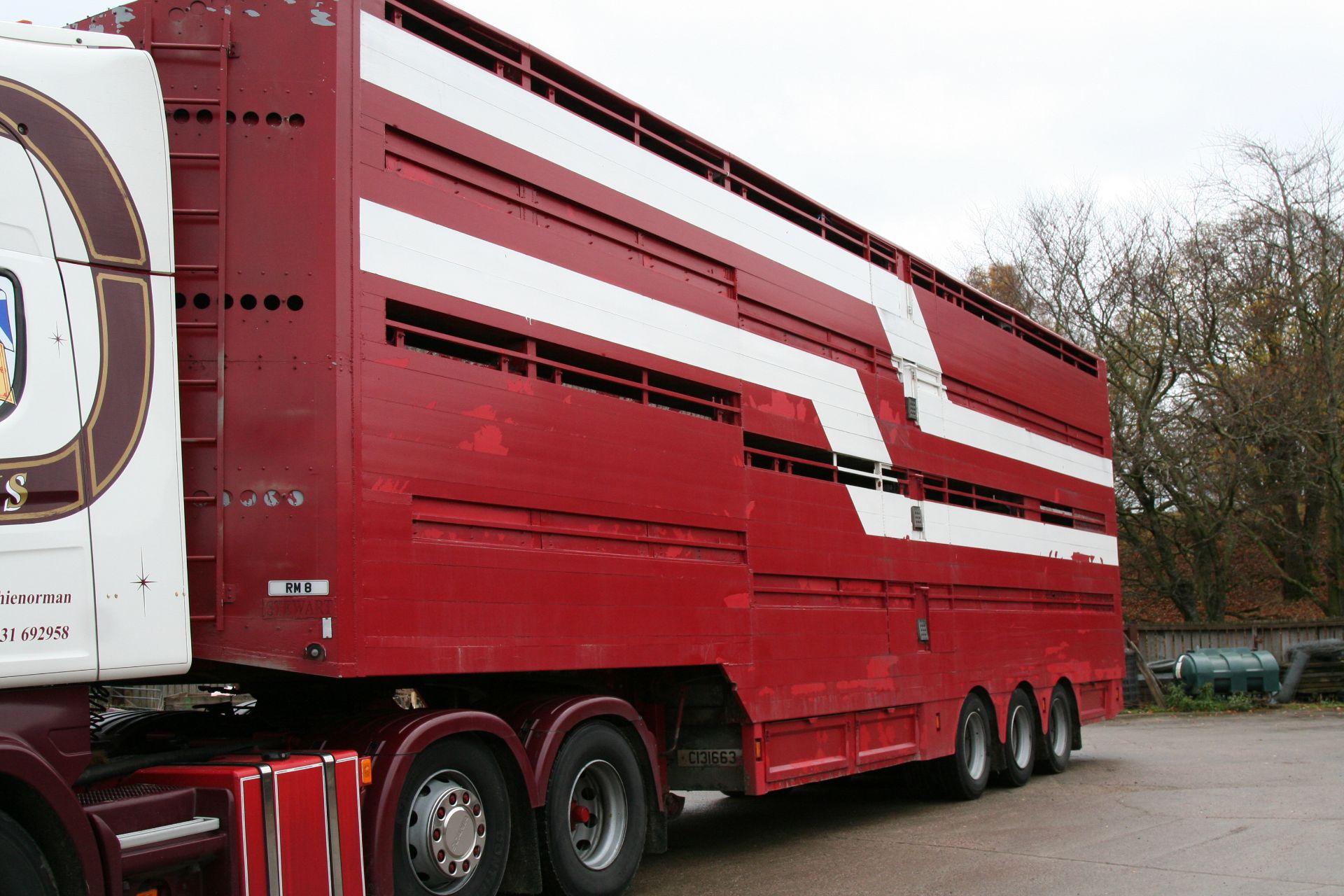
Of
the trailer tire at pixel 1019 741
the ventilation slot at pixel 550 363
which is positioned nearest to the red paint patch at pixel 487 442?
the ventilation slot at pixel 550 363

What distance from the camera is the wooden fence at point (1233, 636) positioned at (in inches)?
901

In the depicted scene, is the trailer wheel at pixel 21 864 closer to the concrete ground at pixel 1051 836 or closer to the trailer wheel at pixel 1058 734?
the concrete ground at pixel 1051 836

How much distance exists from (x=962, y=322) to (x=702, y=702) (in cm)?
540

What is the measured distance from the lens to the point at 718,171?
8211 millimetres

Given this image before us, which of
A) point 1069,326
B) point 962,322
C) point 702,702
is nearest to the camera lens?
point 702,702

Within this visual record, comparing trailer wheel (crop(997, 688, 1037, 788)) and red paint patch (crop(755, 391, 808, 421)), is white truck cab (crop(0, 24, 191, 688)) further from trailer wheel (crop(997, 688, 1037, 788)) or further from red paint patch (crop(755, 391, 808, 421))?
trailer wheel (crop(997, 688, 1037, 788))

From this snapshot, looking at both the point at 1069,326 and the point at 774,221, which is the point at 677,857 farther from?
→ the point at 1069,326

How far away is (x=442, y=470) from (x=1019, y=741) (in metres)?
8.09

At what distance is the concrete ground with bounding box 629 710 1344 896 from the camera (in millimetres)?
7016

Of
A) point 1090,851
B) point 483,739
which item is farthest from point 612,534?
point 1090,851

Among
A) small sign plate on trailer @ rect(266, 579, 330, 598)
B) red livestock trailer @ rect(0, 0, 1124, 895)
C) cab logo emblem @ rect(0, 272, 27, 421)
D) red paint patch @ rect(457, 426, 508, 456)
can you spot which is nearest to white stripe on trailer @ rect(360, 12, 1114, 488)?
red livestock trailer @ rect(0, 0, 1124, 895)

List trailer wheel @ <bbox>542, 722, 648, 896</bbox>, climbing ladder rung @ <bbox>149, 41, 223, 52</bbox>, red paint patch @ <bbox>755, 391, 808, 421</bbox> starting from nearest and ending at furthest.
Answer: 1. climbing ladder rung @ <bbox>149, 41, 223, 52</bbox>
2. trailer wheel @ <bbox>542, 722, 648, 896</bbox>
3. red paint patch @ <bbox>755, 391, 808, 421</bbox>

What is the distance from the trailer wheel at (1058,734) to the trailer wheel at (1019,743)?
10.7 inches

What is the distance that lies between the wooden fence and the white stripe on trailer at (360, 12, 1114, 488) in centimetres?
1248
